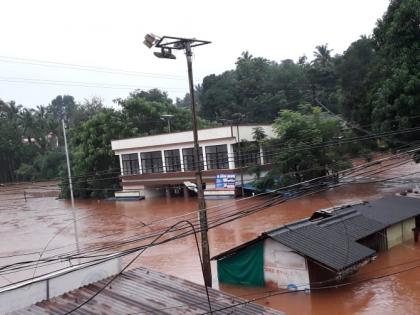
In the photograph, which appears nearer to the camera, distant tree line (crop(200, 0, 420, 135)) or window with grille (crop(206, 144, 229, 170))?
distant tree line (crop(200, 0, 420, 135))

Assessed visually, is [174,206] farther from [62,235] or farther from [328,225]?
[328,225]

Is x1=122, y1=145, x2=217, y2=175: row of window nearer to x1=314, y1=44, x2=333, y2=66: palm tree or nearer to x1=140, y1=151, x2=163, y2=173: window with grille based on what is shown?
x1=140, y1=151, x2=163, y2=173: window with grille

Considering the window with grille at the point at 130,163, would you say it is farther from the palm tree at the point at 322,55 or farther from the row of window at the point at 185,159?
the palm tree at the point at 322,55

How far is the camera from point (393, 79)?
25.8 meters

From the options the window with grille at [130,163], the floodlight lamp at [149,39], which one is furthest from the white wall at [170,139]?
the floodlight lamp at [149,39]

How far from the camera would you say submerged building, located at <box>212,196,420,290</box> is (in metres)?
12.8

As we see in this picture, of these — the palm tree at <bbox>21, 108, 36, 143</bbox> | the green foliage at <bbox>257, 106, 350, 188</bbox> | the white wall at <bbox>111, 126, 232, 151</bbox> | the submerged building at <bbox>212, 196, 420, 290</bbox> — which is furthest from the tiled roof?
the palm tree at <bbox>21, 108, 36, 143</bbox>

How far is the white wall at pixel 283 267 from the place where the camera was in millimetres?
13148

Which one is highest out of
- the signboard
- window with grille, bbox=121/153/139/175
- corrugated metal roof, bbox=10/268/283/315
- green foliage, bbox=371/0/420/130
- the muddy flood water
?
green foliage, bbox=371/0/420/130

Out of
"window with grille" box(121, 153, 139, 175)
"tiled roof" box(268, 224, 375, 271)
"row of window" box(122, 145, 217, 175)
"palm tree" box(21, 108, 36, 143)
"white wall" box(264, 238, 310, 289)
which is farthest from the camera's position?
"palm tree" box(21, 108, 36, 143)

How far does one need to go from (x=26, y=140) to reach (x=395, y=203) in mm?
74023

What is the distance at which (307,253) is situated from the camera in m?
12.6

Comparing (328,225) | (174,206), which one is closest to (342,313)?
(328,225)

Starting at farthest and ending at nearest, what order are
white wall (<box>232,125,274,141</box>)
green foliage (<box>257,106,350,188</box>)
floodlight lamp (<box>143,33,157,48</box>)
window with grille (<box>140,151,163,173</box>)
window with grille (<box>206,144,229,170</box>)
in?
window with grille (<box>140,151,163,173</box>) → window with grille (<box>206,144,229,170</box>) → white wall (<box>232,125,274,141</box>) → green foliage (<box>257,106,350,188</box>) → floodlight lamp (<box>143,33,157,48</box>)
